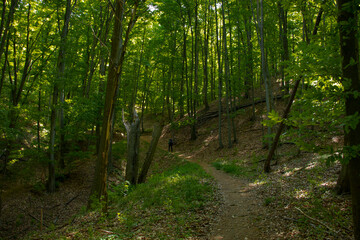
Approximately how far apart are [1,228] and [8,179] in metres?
4.67

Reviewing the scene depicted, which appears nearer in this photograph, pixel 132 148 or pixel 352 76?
pixel 352 76

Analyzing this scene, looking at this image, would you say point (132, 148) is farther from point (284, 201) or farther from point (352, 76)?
point (352, 76)

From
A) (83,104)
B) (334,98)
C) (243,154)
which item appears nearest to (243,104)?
(243,154)

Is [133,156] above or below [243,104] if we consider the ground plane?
below

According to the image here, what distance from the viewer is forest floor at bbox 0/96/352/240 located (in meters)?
4.79

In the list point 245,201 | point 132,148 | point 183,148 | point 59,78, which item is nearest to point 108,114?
point 132,148

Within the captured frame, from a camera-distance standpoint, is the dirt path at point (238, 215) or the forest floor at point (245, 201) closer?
the forest floor at point (245, 201)

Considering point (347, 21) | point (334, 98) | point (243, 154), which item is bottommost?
point (243, 154)

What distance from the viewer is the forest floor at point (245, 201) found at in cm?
479

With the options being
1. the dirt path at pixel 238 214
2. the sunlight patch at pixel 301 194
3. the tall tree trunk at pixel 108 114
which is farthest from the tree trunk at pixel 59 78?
the sunlight patch at pixel 301 194

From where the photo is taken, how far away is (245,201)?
6961 mm

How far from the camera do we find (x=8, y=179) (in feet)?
44.9

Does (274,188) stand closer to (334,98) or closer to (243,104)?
(334,98)

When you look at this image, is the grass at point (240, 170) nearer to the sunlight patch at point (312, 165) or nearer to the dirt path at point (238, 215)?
the dirt path at point (238, 215)
